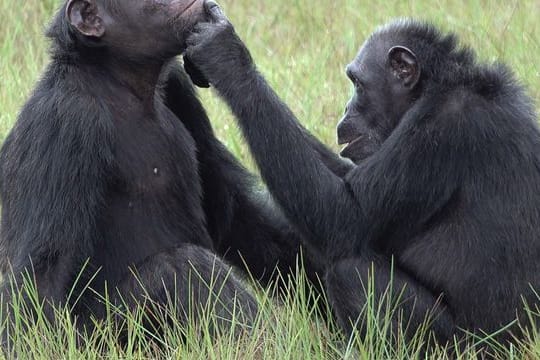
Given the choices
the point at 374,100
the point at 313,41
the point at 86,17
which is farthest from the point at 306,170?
the point at 313,41

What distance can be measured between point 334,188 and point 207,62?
80 cm

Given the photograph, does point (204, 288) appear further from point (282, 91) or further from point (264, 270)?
point (282, 91)

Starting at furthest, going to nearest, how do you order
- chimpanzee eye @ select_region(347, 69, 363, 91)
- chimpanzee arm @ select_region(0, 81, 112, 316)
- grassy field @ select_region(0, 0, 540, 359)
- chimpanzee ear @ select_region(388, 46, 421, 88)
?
1. grassy field @ select_region(0, 0, 540, 359)
2. chimpanzee eye @ select_region(347, 69, 363, 91)
3. chimpanzee ear @ select_region(388, 46, 421, 88)
4. chimpanzee arm @ select_region(0, 81, 112, 316)

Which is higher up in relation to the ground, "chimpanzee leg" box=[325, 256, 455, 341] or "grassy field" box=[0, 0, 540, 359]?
"grassy field" box=[0, 0, 540, 359]

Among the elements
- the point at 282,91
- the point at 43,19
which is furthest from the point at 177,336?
the point at 43,19

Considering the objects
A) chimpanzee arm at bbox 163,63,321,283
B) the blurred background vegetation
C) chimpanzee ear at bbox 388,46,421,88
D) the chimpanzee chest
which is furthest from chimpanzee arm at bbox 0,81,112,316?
the blurred background vegetation

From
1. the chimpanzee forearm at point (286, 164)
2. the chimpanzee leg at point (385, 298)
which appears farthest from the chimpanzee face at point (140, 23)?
the chimpanzee leg at point (385, 298)

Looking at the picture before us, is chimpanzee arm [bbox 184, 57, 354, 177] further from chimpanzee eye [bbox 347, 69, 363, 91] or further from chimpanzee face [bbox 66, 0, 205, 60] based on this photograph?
chimpanzee face [bbox 66, 0, 205, 60]

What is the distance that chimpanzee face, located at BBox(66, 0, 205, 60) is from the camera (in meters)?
5.82

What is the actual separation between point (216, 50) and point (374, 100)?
896 mm

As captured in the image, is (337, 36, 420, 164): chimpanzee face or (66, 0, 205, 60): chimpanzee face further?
(337, 36, 420, 164): chimpanzee face

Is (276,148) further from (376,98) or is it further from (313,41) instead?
(313,41)

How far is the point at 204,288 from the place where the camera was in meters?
5.51

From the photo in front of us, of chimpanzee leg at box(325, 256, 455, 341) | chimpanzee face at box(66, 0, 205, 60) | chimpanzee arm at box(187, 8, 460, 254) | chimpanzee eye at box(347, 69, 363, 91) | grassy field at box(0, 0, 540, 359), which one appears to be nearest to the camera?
chimpanzee leg at box(325, 256, 455, 341)
